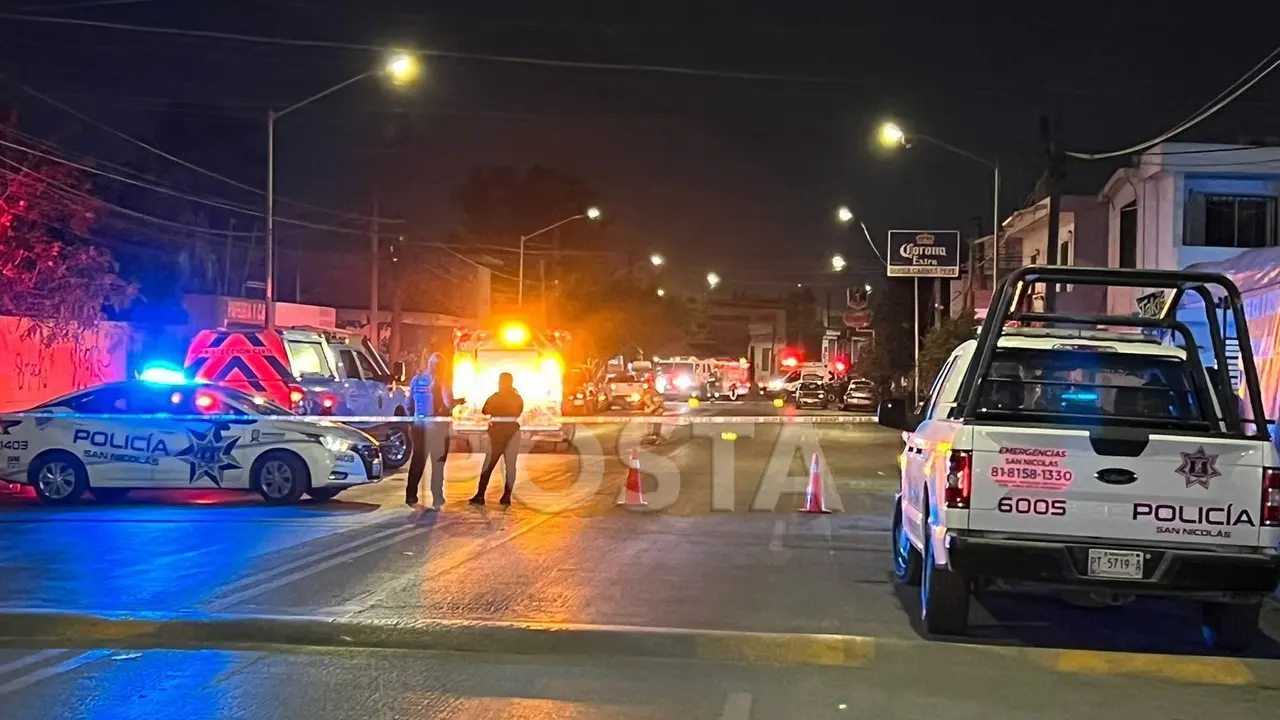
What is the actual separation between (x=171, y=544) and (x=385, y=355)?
A: 34469mm

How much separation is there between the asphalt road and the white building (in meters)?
19.0

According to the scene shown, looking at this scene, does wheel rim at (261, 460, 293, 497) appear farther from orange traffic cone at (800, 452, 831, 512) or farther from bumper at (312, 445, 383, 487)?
orange traffic cone at (800, 452, 831, 512)

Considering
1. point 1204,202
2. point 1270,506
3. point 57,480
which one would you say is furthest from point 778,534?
point 1204,202

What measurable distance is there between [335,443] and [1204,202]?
24.3 metres

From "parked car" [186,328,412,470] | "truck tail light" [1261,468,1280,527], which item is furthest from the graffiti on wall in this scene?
"truck tail light" [1261,468,1280,527]

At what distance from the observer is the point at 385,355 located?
4622 cm

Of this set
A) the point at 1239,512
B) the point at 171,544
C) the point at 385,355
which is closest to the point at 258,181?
the point at 385,355

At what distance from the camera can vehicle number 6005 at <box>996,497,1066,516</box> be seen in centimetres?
757

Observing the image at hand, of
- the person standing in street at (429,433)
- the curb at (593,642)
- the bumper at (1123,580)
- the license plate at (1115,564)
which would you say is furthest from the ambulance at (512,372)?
the license plate at (1115,564)

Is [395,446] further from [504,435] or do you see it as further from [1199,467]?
[1199,467]

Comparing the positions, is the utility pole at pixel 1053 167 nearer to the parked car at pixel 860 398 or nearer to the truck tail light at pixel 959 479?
the truck tail light at pixel 959 479

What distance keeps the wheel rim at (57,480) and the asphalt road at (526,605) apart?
371 mm

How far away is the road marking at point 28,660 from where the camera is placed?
7.51 meters

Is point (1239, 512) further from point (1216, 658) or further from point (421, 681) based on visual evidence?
point (421, 681)
